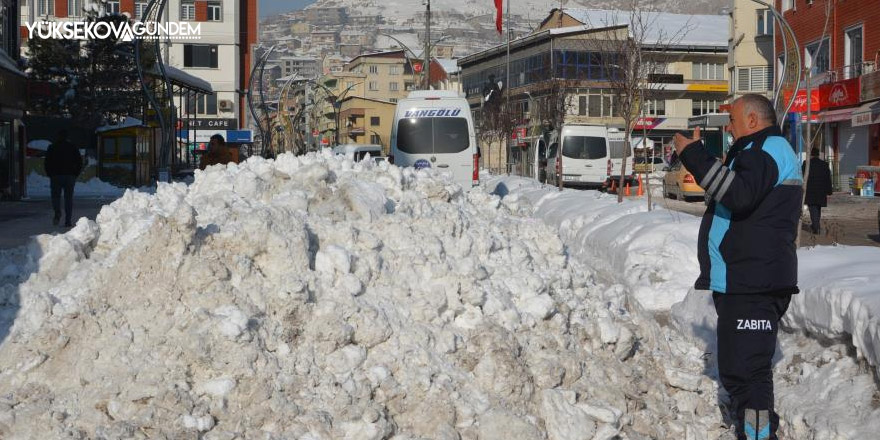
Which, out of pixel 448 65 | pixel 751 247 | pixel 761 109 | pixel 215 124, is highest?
pixel 448 65

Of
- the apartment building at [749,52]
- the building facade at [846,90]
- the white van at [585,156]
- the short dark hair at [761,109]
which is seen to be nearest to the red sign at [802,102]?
the building facade at [846,90]

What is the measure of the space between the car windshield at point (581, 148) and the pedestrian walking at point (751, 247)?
108ft

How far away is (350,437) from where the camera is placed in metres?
5.64

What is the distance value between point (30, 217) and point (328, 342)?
1726 cm

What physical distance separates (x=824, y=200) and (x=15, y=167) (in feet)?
64.6

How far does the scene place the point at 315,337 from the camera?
6.20 meters

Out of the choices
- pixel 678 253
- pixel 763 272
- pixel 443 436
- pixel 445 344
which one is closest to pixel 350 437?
pixel 443 436

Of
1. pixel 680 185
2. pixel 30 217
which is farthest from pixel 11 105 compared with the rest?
pixel 680 185

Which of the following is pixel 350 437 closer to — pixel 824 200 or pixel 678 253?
pixel 678 253

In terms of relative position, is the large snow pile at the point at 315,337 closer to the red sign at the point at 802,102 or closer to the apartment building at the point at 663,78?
the red sign at the point at 802,102

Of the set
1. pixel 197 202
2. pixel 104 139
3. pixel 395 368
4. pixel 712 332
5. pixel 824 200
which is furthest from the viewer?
pixel 104 139

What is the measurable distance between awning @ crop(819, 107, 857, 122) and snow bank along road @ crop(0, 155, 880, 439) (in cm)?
3344

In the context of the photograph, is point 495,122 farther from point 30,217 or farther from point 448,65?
point 448,65

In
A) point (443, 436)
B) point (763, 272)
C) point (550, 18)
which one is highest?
point (550, 18)
